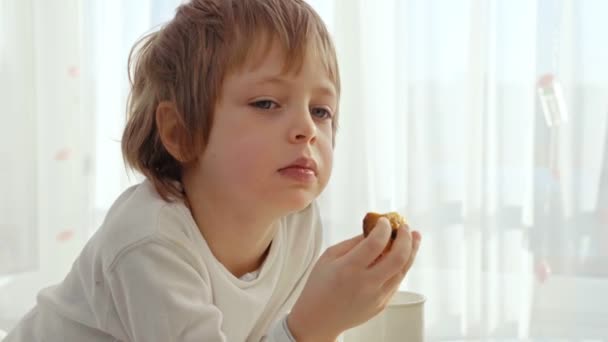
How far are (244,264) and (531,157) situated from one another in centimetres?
95

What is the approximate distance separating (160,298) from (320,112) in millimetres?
344

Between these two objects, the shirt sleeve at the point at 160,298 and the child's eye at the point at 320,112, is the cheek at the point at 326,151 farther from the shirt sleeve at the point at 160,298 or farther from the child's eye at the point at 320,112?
the shirt sleeve at the point at 160,298

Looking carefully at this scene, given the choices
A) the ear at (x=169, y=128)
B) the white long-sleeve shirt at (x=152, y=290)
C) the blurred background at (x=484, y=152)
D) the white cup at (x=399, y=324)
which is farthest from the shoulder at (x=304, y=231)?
the blurred background at (x=484, y=152)

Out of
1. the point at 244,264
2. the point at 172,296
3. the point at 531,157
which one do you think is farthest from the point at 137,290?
the point at 531,157

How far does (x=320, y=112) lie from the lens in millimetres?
1033

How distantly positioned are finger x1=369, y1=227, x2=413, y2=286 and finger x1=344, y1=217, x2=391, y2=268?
13 mm

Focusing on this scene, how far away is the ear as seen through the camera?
40.8 inches

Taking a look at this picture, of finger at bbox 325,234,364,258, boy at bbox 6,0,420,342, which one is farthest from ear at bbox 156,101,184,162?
finger at bbox 325,234,364,258

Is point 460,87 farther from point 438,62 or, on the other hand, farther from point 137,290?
point 137,290

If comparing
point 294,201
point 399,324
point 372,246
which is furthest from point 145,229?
point 399,324

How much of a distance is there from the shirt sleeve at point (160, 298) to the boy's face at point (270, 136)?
0.14m

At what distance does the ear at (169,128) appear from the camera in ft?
3.40

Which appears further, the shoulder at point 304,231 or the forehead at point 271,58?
the shoulder at point 304,231

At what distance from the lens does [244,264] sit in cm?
114
